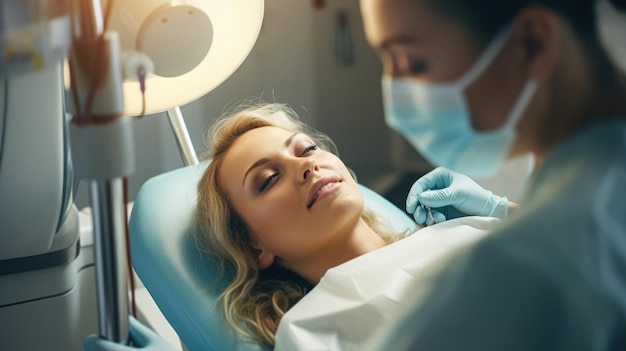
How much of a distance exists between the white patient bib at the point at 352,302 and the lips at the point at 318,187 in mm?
149

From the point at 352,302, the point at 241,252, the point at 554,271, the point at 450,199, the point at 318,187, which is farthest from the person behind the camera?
the point at 450,199

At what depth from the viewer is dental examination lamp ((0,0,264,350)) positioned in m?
0.90

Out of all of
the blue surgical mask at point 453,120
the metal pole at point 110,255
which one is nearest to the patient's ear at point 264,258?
the metal pole at point 110,255

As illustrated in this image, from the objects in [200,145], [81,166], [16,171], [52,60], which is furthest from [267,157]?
[200,145]

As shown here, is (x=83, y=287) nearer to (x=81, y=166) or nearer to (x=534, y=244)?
(x=81, y=166)

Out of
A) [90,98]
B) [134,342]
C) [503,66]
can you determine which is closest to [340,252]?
[134,342]

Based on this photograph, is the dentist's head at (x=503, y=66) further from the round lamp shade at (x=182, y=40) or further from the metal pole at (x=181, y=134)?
the metal pole at (x=181, y=134)

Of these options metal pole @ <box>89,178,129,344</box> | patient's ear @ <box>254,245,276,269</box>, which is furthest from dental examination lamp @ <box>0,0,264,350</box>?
patient's ear @ <box>254,245,276,269</box>

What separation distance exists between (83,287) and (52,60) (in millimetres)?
913

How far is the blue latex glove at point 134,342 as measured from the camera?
1081 mm

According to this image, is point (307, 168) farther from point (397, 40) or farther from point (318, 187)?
point (397, 40)

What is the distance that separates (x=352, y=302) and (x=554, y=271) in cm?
70

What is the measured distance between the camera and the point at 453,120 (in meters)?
0.82

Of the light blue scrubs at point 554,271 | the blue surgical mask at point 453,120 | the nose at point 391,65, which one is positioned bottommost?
the light blue scrubs at point 554,271
